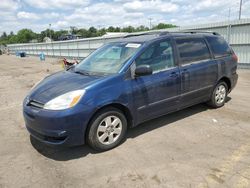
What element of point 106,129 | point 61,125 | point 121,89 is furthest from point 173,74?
point 61,125

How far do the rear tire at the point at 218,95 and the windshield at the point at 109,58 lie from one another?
7.87 feet

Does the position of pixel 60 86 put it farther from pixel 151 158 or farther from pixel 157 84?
pixel 151 158

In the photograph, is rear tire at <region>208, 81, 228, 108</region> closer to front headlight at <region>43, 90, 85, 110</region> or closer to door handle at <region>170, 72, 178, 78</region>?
door handle at <region>170, 72, 178, 78</region>

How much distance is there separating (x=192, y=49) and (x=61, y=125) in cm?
313

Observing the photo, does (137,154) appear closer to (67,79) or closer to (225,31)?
(67,79)

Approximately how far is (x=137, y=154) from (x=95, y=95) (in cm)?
113

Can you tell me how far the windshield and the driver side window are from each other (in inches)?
7.8

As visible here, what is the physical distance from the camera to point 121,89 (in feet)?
12.4

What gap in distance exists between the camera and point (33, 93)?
3.98 m

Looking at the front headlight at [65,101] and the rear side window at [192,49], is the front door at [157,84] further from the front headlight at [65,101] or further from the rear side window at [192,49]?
the front headlight at [65,101]

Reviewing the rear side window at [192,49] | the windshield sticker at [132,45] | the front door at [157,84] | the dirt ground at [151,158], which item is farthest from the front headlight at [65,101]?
the rear side window at [192,49]

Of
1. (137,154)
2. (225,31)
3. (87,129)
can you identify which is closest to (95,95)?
(87,129)

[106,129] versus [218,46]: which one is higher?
[218,46]

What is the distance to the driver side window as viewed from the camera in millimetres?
4148
